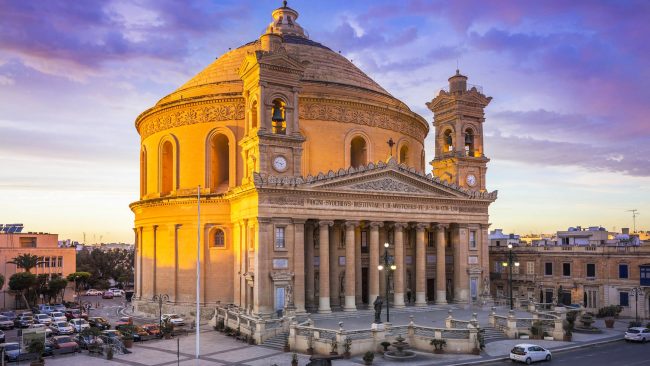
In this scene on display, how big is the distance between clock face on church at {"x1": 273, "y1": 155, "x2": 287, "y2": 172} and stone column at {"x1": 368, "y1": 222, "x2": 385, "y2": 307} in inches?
338

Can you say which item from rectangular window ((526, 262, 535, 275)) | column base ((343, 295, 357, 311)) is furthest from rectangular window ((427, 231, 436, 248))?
rectangular window ((526, 262, 535, 275))

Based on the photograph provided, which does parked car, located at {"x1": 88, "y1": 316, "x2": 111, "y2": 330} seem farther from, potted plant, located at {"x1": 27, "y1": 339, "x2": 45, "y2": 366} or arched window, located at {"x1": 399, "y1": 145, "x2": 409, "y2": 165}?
arched window, located at {"x1": 399, "y1": 145, "x2": 409, "y2": 165}

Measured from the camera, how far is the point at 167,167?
185ft

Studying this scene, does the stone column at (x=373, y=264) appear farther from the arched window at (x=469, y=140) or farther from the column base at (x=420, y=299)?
the arched window at (x=469, y=140)

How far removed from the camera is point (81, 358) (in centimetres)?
3597

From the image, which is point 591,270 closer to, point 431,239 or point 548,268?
point 548,268

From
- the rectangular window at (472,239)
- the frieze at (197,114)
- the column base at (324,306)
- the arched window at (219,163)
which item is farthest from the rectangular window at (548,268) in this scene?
the frieze at (197,114)

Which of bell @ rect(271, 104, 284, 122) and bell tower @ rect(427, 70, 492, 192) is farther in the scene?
bell tower @ rect(427, 70, 492, 192)

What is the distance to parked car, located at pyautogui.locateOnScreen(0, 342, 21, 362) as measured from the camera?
3506cm

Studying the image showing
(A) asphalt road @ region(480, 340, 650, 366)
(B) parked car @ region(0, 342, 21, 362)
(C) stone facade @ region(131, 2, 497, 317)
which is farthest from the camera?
(C) stone facade @ region(131, 2, 497, 317)

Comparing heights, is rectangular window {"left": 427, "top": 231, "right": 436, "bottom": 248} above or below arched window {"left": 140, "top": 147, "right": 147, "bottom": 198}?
below

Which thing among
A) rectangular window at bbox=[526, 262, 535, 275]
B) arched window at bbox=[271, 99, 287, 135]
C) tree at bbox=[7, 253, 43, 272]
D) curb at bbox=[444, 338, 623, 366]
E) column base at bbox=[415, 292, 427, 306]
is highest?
arched window at bbox=[271, 99, 287, 135]

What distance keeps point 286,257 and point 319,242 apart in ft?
12.2

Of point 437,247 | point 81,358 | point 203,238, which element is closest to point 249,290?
point 203,238
